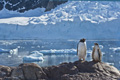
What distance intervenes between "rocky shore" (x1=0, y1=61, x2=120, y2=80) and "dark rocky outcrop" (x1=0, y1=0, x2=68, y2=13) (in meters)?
41.3

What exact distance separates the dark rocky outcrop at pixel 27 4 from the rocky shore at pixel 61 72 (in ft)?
135

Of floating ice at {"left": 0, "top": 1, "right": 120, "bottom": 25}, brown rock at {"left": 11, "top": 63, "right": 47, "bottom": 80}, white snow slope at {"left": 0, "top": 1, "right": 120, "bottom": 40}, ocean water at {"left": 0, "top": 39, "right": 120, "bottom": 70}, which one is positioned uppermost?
floating ice at {"left": 0, "top": 1, "right": 120, "bottom": 25}

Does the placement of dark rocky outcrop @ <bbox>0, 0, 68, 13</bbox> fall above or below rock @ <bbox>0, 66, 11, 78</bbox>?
above

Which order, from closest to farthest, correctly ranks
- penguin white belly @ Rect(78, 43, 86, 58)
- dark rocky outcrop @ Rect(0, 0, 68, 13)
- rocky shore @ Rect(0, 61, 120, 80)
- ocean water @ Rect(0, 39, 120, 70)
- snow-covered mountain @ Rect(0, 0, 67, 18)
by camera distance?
1. rocky shore @ Rect(0, 61, 120, 80)
2. penguin white belly @ Rect(78, 43, 86, 58)
3. ocean water @ Rect(0, 39, 120, 70)
4. snow-covered mountain @ Rect(0, 0, 67, 18)
5. dark rocky outcrop @ Rect(0, 0, 68, 13)

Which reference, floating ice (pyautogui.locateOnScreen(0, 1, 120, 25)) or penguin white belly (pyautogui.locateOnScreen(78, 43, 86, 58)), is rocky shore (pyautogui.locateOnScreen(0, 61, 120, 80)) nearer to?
penguin white belly (pyautogui.locateOnScreen(78, 43, 86, 58))

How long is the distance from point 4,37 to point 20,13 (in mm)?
13159

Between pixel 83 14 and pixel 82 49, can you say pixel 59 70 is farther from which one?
pixel 83 14

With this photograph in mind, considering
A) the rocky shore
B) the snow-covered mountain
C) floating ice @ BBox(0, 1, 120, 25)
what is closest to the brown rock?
the rocky shore

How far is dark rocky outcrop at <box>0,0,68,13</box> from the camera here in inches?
1848

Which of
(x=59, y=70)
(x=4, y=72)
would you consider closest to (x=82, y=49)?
(x=59, y=70)

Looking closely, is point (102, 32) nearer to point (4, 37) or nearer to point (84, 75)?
point (4, 37)

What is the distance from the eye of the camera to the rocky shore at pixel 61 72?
5.76 meters

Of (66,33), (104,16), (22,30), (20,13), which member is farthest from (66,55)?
(20,13)

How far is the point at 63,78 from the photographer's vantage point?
223 inches
